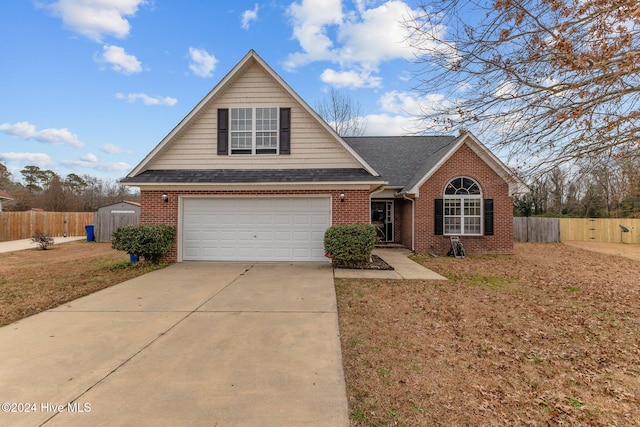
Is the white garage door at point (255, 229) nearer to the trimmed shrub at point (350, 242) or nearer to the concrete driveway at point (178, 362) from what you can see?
the trimmed shrub at point (350, 242)

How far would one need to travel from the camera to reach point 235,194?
10047mm

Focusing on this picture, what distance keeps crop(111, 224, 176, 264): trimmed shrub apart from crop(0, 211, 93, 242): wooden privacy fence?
17020 mm

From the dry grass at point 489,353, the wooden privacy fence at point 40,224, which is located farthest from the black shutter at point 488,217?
the wooden privacy fence at point 40,224

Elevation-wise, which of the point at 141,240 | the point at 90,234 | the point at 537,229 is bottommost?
the point at 90,234

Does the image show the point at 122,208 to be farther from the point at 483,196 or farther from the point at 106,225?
the point at 483,196

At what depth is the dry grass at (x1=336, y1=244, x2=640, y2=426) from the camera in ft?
8.88

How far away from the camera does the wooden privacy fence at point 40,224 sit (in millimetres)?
19922

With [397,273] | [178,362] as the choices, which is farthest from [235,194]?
[178,362]

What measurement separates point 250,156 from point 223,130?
50.9 inches

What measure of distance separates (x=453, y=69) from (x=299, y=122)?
641cm

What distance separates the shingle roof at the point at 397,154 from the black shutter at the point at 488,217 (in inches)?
129

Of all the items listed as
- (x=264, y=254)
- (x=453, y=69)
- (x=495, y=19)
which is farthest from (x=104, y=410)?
(x=264, y=254)

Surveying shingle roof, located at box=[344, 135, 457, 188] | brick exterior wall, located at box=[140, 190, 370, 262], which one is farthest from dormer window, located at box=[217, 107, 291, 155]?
shingle roof, located at box=[344, 135, 457, 188]

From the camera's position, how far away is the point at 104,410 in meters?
2.66
